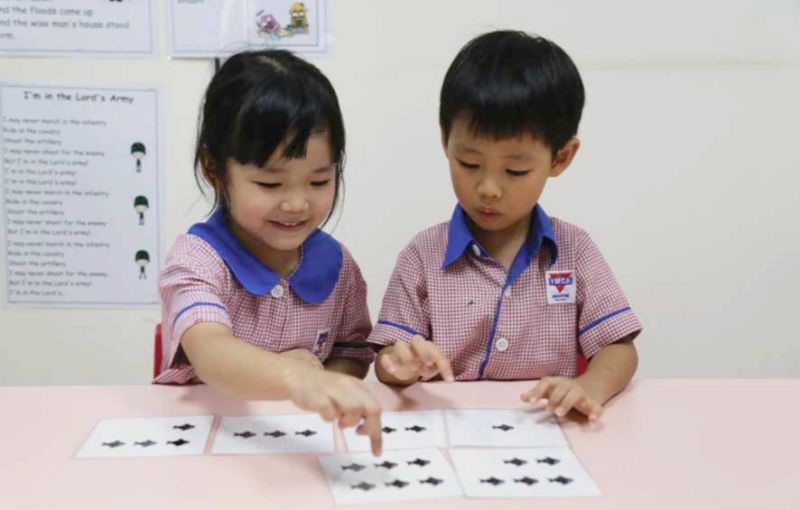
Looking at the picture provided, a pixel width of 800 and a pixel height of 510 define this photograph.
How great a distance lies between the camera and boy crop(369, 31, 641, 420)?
112 cm

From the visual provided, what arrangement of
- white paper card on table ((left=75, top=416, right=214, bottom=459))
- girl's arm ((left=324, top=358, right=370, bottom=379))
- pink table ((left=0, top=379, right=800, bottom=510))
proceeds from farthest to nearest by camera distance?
girl's arm ((left=324, top=358, right=370, bottom=379)), white paper card on table ((left=75, top=416, right=214, bottom=459)), pink table ((left=0, top=379, right=800, bottom=510))

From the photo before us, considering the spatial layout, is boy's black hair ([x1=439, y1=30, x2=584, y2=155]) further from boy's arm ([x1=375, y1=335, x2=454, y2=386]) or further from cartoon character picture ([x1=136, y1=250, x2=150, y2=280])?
cartoon character picture ([x1=136, y1=250, x2=150, y2=280])

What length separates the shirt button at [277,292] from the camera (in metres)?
1.20

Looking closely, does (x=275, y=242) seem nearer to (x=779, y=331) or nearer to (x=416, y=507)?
(x=416, y=507)

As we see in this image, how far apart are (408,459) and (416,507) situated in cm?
11

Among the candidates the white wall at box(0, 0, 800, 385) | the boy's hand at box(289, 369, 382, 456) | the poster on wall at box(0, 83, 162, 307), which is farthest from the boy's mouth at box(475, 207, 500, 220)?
the poster on wall at box(0, 83, 162, 307)

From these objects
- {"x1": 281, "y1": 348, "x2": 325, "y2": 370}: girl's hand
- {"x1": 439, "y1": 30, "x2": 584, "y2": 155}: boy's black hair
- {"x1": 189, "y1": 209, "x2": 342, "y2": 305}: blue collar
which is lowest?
{"x1": 281, "y1": 348, "x2": 325, "y2": 370}: girl's hand

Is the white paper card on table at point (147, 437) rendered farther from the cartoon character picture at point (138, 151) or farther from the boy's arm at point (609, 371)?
the cartoon character picture at point (138, 151)

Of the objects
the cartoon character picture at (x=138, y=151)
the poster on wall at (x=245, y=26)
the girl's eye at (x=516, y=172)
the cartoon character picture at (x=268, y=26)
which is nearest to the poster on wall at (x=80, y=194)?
the cartoon character picture at (x=138, y=151)

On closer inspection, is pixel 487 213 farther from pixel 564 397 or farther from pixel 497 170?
pixel 564 397

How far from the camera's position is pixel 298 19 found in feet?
6.15

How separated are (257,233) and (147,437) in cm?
35

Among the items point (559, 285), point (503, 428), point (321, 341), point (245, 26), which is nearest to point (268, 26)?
point (245, 26)

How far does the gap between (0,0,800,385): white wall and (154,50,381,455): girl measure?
740 mm
